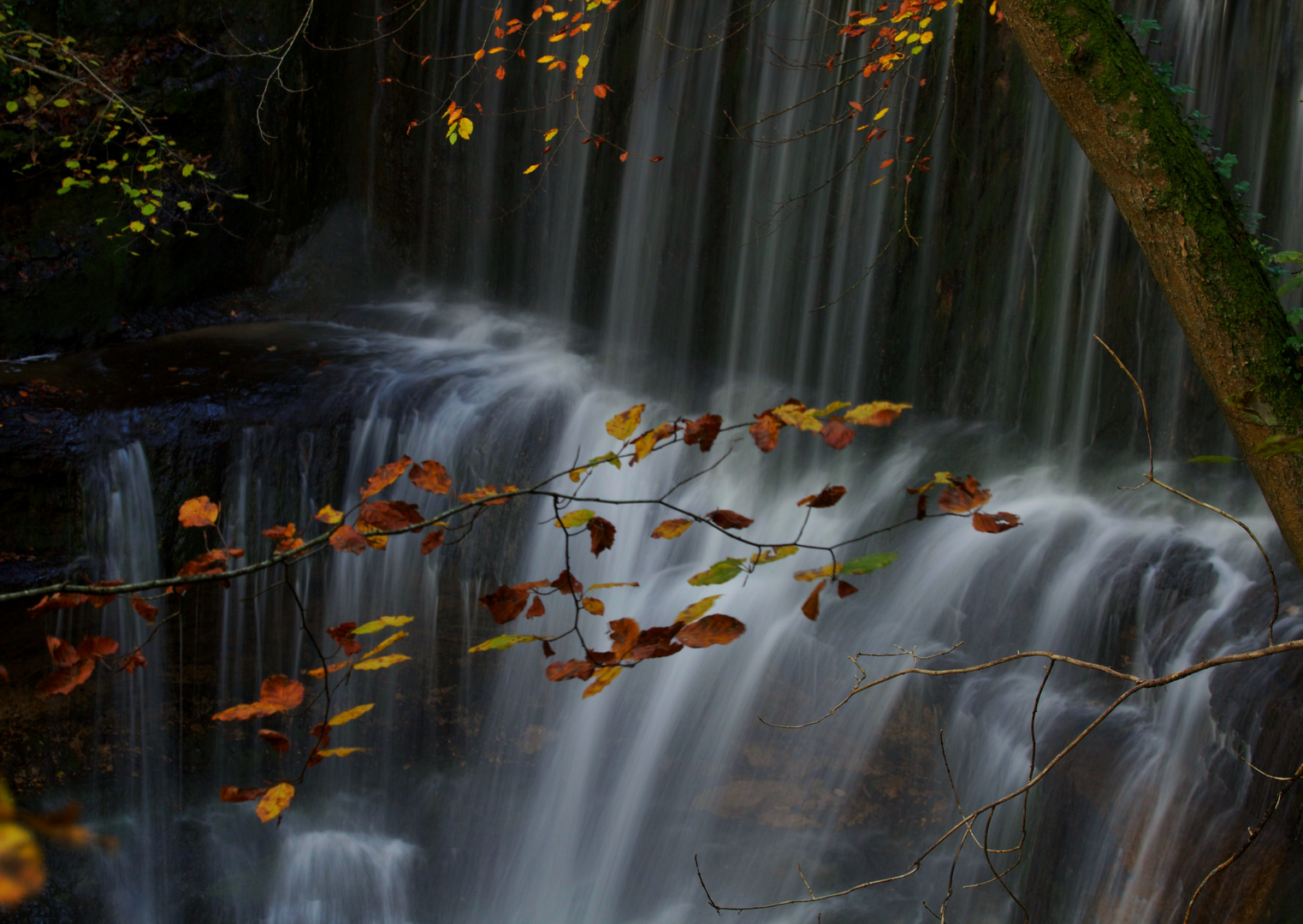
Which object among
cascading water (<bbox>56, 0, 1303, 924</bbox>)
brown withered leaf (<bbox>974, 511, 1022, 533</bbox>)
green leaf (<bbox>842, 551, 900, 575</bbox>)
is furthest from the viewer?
cascading water (<bbox>56, 0, 1303, 924</bbox>)

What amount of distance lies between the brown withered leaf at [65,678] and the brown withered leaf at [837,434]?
1.37 meters

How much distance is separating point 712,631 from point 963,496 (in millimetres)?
518

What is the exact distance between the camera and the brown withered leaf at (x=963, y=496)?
1784 millimetres

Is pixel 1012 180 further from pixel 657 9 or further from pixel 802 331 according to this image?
pixel 657 9

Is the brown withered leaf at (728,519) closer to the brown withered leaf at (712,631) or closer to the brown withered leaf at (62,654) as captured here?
the brown withered leaf at (712,631)

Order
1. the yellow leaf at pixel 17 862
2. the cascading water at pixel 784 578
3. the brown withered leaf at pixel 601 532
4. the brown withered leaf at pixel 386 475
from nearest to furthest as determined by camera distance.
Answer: the yellow leaf at pixel 17 862 → the brown withered leaf at pixel 601 532 → the brown withered leaf at pixel 386 475 → the cascading water at pixel 784 578

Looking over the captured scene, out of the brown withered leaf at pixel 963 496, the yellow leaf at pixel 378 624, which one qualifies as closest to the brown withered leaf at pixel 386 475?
the yellow leaf at pixel 378 624

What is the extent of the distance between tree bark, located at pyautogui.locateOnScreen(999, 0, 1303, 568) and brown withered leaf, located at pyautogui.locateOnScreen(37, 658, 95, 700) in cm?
212

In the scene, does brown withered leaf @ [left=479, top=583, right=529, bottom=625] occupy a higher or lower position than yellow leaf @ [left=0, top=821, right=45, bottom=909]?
lower

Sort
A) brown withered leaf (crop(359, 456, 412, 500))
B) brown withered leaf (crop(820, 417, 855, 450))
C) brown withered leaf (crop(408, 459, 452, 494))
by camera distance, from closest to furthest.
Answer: brown withered leaf (crop(820, 417, 855, 450)) < brown withered leaf (crop(408, 459, 452, 494)) < brown withered leaf (crop(359, 456, 412, 500))

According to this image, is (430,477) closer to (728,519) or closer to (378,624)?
(378,624)

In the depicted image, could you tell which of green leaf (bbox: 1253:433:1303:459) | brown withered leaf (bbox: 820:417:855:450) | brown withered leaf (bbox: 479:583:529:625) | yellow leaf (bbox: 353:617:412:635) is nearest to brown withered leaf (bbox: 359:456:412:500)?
yellow leaf (bbox: 353:617:412:635)

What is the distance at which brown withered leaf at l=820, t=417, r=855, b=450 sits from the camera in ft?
5.43

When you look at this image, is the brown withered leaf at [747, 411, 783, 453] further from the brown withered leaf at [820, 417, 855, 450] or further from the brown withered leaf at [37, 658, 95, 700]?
the brown withered leaf at [37, 658, 95, 700]
